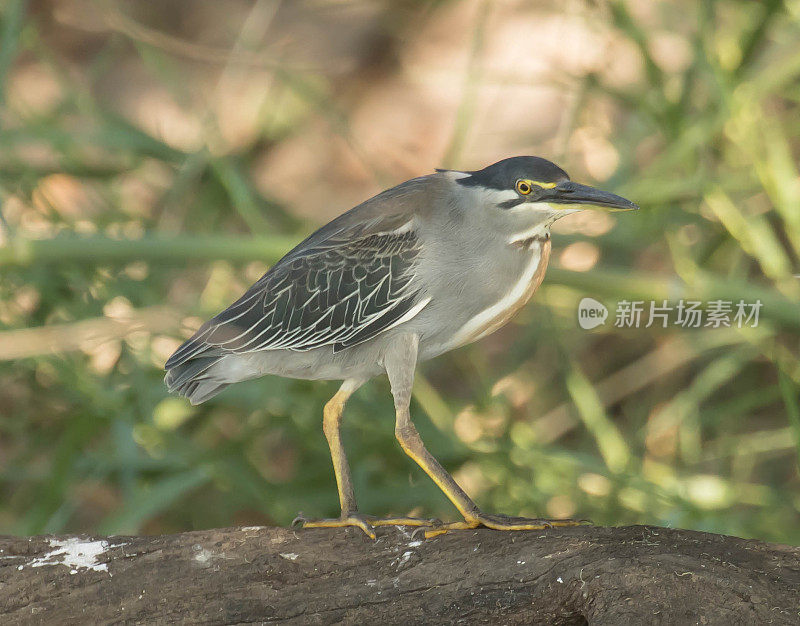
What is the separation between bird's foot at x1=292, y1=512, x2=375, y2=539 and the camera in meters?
2.16

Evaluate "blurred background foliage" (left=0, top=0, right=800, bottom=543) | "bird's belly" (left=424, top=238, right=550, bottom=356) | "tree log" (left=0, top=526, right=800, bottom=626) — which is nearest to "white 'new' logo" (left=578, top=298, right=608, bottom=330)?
"blurred background foliage" (left=0, top=0, right=800, bottom=543)

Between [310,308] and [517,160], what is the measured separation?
59 cm

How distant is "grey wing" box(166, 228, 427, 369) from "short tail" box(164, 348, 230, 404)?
0.07ft

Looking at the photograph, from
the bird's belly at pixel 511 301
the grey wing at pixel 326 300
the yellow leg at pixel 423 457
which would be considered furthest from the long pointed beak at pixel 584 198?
the yellow leg at pixel 423 457

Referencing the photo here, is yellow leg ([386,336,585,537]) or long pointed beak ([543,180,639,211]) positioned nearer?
long pointed beak ([543,180,639,211])

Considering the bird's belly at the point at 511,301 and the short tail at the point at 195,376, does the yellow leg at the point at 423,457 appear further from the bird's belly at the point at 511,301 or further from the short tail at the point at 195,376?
the short tail at the point at 195,376

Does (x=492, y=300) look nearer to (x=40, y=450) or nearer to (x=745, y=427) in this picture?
(x=40, y=450)

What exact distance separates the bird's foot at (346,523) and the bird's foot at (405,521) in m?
0.03

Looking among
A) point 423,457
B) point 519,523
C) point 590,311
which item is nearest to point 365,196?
point 590,311

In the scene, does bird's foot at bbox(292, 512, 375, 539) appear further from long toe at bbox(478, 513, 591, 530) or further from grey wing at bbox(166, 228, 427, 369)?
grey wing at bbox(166, 228, 427, 369)

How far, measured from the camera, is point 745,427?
4770mm

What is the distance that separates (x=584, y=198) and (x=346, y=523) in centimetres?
88

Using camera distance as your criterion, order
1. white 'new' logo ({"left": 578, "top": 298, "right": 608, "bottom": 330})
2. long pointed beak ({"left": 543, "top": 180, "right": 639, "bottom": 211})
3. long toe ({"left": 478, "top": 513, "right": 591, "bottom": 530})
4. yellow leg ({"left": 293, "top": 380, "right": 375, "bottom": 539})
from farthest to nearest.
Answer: white 'new' logo ({"left": 578, "top": 298, "right": 608, "bottom": 330}), yellow leg ({"left": 293, "top": 380, "right": 375, "bottom": 539}), long toe ({"left": 478, "top": 513, "right": 591, "bottom": 530}), long pointed beak ({"left": 543, "top": 180, "right": 639, "bottom": 211})

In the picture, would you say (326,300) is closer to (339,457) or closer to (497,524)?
(339,457)
